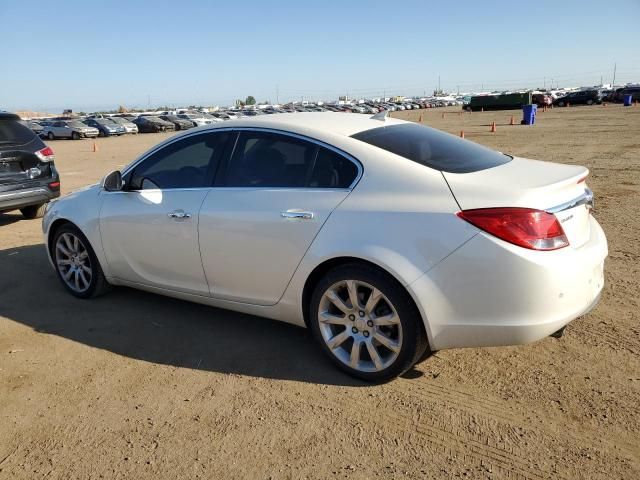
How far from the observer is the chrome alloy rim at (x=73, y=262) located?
189 inches

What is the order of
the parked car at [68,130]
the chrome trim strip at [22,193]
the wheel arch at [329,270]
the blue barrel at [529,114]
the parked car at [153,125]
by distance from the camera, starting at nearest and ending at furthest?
1. the wheel arch at [329,270]
2. the chrome trim strip at [22,193]
3. the blue barrel at [529,114]
4. the parked car at [68,130]
5. the parked car at [153,125]

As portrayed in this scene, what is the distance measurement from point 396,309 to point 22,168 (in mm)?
6827

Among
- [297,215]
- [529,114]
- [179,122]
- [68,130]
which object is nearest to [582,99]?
[529,114]

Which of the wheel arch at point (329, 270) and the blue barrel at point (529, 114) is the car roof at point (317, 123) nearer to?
the wheel arch at point (329, 270)

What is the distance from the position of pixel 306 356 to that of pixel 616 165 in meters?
11.3

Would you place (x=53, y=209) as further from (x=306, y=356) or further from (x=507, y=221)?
(x=507, y=221)

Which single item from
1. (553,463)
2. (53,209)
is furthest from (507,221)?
(53,209)

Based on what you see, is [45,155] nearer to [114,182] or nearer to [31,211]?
[31,211]

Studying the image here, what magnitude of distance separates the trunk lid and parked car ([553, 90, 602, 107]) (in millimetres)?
63029

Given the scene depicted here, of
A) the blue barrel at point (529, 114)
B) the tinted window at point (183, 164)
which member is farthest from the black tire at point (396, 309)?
the blue barrel at point (529, 114)

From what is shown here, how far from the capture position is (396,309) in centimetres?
304

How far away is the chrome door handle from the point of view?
3287 millimetres

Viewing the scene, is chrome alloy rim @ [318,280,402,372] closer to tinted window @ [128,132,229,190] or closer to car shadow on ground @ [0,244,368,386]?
Answer: car shadow on ground @ [0,244,368,386]

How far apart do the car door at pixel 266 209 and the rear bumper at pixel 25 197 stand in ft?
→ 16.7
